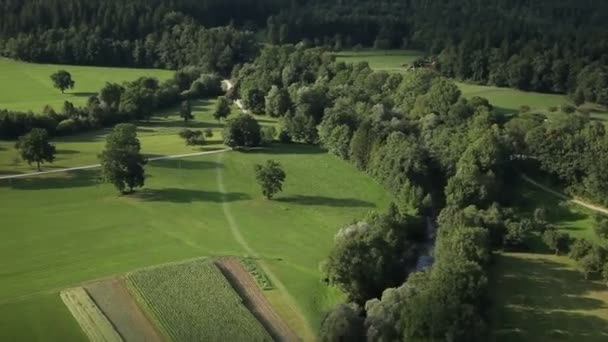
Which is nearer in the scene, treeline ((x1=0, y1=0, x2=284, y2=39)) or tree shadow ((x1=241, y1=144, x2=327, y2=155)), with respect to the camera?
tree shadow ((x1=241, y1=144, x2=327, y2=155))

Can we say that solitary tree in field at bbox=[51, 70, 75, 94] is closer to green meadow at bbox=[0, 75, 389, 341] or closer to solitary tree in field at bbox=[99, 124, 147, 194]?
green meadow at bbox=[0, 75, 389, 341]

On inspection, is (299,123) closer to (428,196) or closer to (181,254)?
(428,196)

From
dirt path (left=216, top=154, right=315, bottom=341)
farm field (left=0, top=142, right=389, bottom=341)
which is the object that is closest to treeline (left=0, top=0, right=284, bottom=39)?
farm field (left=0, top=142, right=389, bottom=341)

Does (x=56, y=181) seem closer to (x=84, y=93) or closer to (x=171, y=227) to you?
(x=171, y=227)

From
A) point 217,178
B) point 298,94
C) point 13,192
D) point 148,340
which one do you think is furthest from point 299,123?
point 148,340

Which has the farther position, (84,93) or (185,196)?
(84,93)

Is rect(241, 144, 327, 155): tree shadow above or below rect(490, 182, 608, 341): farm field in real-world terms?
above

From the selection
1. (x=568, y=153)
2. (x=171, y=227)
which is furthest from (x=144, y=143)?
(x=568, y=153)
